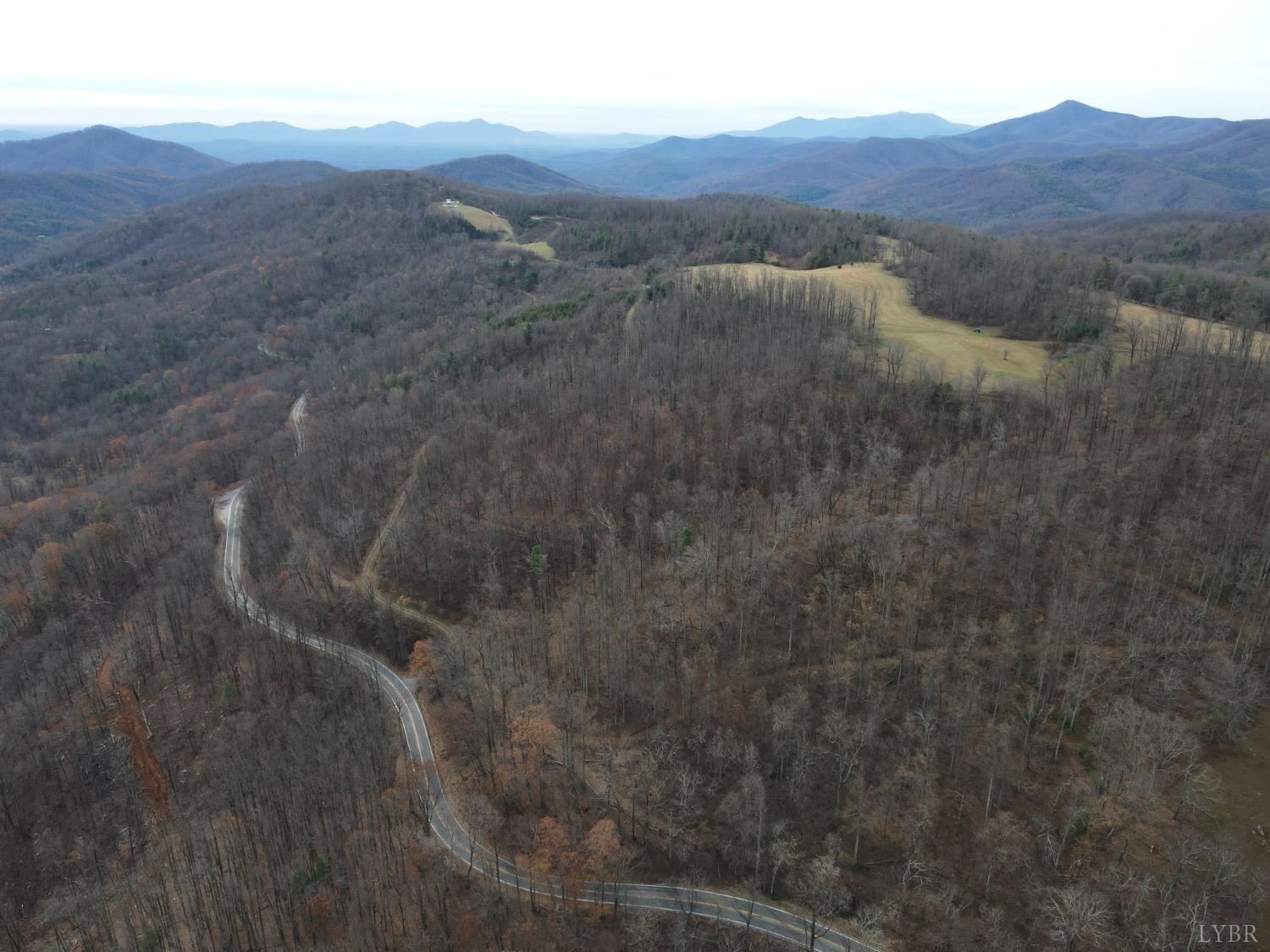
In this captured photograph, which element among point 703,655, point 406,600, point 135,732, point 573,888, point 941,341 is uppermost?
point 941,341

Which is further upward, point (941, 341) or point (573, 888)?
point (941, 341)

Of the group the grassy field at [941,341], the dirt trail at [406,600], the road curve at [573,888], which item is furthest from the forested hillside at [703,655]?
the grassy field at [941,341]

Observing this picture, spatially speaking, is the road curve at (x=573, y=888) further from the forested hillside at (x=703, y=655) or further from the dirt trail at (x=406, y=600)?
the dirt trail at (x=406, y=600)

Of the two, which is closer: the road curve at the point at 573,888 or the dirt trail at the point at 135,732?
the road curve at the point at 573,888

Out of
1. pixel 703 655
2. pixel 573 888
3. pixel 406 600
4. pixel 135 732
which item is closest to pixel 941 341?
pixel 703 655

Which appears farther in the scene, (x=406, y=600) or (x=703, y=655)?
(x=406, y=600)

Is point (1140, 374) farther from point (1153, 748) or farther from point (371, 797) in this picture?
point (371, 797)

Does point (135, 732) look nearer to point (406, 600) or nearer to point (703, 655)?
point (406, 600)

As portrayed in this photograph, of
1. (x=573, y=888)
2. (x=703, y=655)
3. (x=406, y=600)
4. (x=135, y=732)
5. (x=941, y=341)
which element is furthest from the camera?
(x=941, y=341)
